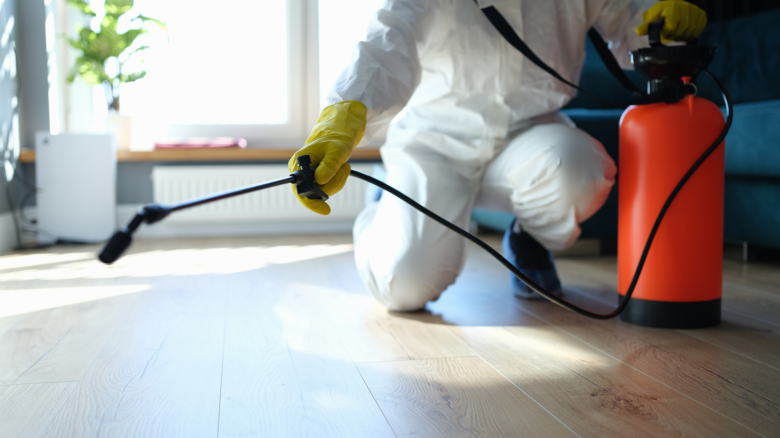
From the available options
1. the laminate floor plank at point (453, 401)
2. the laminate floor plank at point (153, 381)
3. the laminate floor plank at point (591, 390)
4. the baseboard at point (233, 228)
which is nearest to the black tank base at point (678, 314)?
the laminate floor plank at point (591, 390)

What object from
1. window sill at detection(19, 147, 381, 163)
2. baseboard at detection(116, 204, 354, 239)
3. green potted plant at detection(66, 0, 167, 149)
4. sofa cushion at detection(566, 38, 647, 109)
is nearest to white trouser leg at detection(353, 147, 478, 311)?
sofa cushion at detection(566, 38, 647, 109)

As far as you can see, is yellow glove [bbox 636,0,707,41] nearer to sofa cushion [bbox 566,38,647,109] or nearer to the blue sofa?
the blue sofa

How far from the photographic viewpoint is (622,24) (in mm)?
1341

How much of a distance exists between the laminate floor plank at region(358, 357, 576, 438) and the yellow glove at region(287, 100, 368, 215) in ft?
0.88

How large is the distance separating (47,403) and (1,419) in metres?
0.06

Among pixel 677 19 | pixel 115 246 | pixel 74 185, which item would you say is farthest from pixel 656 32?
pixel 74 185

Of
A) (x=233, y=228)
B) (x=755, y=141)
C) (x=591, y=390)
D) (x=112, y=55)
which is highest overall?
(x=112, y=55)

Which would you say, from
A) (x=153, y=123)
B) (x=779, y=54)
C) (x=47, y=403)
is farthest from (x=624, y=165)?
(x=153, y=123)

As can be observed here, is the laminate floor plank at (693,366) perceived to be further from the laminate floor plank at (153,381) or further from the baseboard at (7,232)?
the baseboard at (7,232)

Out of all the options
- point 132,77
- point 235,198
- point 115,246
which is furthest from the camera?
point 235,198

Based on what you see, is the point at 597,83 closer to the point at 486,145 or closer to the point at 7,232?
the point at 486,145

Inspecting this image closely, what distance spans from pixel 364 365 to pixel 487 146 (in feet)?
2.03

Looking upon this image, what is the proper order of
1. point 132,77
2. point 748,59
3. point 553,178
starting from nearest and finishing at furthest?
point 553,178 → point 748,59 → point 132,77

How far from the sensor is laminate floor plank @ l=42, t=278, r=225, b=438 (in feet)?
2.35
